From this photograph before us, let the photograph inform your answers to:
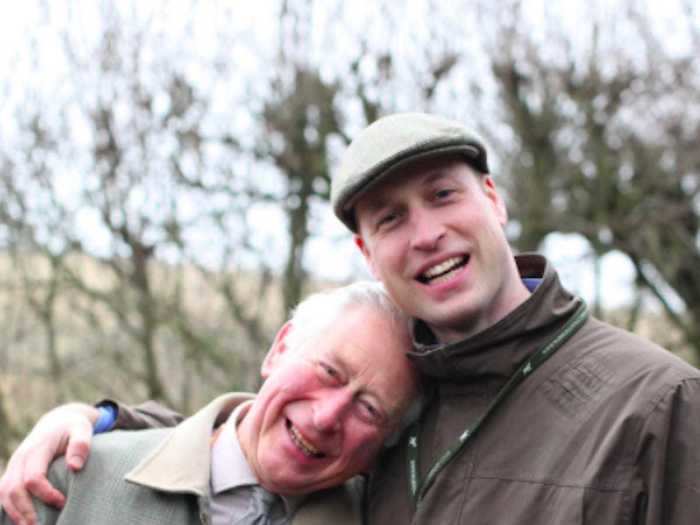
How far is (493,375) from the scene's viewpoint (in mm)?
2285

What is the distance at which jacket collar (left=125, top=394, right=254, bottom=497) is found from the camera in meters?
2.54

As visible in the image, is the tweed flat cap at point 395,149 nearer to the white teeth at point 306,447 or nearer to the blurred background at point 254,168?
the white teeth at point 306,447

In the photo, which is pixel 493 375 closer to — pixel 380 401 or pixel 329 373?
pixel 380 401

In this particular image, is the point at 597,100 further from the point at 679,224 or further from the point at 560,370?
the point at 560,370

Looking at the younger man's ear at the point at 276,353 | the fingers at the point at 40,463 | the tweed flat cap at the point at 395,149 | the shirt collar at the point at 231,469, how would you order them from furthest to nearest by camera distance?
the younger man's ear at the point at 276,353 → the shirt collar at the point at 231,469 → the fingers at the point at 40,463 → the tweed flat cap at the point at 395,149

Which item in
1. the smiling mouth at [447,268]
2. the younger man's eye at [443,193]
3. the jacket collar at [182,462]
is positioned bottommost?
the jacket collar at [182,462]

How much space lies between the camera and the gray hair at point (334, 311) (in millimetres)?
2736

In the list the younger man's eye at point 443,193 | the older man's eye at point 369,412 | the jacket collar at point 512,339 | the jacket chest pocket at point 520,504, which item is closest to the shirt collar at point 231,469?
the older man's eye at point 369,412

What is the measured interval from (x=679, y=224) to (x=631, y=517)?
6696 millimetres

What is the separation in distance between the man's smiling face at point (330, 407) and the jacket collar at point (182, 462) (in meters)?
0.15

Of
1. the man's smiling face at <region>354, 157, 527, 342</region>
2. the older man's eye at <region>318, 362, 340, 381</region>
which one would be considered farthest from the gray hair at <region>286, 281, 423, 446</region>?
the man's smiling face at <region>354, 157, 527, 342</region>

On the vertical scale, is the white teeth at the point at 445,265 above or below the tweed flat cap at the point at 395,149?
below

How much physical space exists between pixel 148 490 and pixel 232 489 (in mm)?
231

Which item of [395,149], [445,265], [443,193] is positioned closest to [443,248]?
[445,265]
